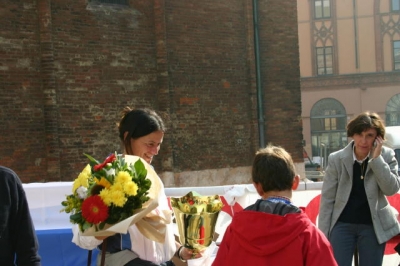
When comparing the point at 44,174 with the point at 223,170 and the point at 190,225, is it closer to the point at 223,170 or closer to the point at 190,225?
the point at 223,170

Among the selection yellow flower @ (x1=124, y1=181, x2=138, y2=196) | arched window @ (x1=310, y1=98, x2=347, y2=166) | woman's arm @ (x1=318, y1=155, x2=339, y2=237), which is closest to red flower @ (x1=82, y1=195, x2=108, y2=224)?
yellow flower @ (x1=124, y1=181, x2=138, y2=196)

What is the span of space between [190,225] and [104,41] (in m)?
11.2

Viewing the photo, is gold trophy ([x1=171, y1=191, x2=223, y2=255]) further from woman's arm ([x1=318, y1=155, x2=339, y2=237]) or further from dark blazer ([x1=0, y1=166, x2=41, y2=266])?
woman's arm ([x1=318, y1=155, x2=339, y2=237])

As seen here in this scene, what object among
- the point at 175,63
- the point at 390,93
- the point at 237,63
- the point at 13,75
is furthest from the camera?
the point at 390,93

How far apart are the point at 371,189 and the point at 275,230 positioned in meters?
2.49

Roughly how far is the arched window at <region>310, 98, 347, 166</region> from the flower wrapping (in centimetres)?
4535

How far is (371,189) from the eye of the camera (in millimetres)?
5652

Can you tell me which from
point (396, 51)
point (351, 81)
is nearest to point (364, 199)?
point (351, 81)

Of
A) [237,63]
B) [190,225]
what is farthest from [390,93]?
[190,225]

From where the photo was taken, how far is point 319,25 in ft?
168

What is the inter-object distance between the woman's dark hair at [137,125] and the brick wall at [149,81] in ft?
Result: 32.8

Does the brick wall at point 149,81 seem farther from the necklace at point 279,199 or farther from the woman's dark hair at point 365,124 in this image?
the necklace at point 279,199

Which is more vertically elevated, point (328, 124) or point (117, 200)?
point (117, 200)

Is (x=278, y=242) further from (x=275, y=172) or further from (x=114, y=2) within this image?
(x=114, y=2)
